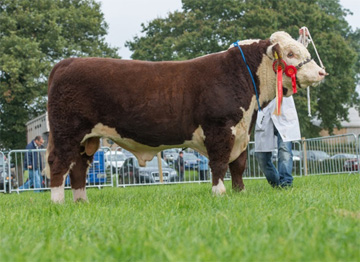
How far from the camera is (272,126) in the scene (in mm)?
7492

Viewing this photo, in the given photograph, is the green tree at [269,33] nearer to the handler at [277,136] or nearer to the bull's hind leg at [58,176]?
the handler at [277,136]

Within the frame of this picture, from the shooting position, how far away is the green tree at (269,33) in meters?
31.0

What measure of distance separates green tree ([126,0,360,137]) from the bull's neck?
24186 mm

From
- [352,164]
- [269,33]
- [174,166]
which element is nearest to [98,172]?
[174,166]

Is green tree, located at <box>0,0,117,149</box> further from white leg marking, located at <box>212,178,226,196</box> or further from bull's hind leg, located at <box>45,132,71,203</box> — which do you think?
white leg marking, located at <box>212,178,226,196</box>

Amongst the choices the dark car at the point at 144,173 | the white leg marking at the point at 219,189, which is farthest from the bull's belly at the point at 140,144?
the dark car at the point at 144,173

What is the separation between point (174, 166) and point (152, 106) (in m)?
10.4

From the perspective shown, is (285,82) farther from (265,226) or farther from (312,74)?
(265,226)

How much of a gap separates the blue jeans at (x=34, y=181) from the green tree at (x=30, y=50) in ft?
47.7

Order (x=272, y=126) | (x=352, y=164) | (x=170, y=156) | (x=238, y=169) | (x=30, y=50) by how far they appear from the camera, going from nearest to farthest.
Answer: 1. (x=238, y=169)
2. (x=272, y=126)
3. (x=352, y=164)
4. (x=170, y=156)
5. (x=30, y=50)

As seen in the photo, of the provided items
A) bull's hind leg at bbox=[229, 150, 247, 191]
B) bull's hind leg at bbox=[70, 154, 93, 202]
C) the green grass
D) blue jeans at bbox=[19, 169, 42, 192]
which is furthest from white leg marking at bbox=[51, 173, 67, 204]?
blue jeans at bbox=[19, 169, 42, 192]

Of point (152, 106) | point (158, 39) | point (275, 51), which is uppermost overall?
point (158, 39)

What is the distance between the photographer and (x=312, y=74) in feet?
20.4

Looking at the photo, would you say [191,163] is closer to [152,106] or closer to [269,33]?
[152,106]
